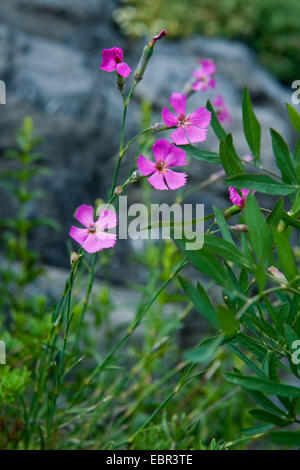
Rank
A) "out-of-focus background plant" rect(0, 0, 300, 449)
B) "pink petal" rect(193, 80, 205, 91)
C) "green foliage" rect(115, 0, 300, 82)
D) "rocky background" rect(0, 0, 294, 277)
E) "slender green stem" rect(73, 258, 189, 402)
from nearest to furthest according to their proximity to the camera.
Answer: "slender green stem" rect(73, 258, 189, 402), "out-of-focus background plant" rect(0, 0, 300, 449), "pink petal" rect(193, 80, 205, 91), "rocky background" rect(0, 0, 294, 277), "green foliage" rect(115, 0, 300, 82)

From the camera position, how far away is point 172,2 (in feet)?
8.92

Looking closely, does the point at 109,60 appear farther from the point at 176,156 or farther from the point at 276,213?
the point at 276,213

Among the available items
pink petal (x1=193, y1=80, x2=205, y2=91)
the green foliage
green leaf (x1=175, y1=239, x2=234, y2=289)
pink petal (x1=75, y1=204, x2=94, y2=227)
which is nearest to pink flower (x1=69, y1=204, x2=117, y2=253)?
pink petal (x1=75, y1=204, x2=94, y2=227)

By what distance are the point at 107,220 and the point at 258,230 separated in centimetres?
19

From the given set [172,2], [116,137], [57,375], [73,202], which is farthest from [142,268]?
[172,2]

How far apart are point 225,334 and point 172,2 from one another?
103 inches

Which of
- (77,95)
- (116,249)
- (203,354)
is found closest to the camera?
(203,354)

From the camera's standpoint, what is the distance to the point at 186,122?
2.20 ft

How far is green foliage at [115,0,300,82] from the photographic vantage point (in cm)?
261

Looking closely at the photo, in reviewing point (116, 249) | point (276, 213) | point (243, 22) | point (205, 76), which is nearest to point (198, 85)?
point (205, 76)

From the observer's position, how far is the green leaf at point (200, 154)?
26.7 inches

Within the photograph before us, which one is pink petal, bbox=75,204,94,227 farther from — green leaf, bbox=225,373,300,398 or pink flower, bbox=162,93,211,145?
green leaf, bbox=225,373,300,398

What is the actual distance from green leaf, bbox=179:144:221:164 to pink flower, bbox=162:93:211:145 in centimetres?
1

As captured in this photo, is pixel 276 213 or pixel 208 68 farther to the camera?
pixel 208 68
